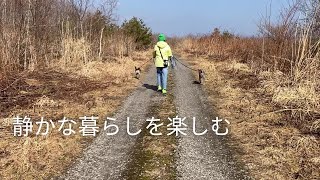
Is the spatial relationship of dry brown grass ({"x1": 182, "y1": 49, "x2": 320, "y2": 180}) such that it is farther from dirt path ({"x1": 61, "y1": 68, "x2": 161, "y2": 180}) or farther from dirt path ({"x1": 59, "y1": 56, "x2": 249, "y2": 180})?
dirt path ({"x1": 61, "y1": 68, "x2": 161, "y2": 180})

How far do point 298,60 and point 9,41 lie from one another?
8.47 m

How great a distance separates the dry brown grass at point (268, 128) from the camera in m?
5.02

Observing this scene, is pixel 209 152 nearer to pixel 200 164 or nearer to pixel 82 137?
pixel 200 164

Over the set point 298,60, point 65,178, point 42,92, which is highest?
point 298,60

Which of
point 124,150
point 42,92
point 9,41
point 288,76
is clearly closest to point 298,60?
point 288,76

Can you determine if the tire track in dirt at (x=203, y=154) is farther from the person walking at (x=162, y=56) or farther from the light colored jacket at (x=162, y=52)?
the light colored jacket at (x=162, y=52)

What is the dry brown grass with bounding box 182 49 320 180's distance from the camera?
16.5ft

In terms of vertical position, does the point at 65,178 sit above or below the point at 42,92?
below

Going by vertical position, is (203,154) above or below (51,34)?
below

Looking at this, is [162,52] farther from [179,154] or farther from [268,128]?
[179,154]

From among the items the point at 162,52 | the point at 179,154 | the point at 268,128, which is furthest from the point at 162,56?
the point at 179,154

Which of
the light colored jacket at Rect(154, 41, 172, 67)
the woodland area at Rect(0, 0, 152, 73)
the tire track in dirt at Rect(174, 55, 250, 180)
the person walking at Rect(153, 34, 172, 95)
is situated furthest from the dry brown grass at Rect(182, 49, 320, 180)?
the woodland area at Rect(0, 0, 152, 73)

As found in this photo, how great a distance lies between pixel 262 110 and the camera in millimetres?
8188

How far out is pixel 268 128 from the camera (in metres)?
6.83
